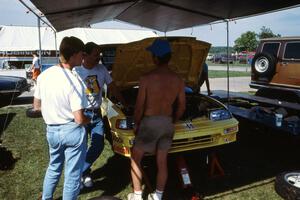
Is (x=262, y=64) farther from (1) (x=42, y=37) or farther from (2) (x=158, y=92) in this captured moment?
(1) (x=42, y=37)

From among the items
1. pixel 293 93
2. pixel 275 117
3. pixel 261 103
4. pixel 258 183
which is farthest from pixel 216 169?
pixel 293 93

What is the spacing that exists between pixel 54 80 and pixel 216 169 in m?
2.93

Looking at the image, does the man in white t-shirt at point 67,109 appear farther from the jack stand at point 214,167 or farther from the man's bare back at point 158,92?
the jack stand at point 214,167

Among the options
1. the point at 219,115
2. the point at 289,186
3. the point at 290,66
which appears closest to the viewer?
the point at 289,186

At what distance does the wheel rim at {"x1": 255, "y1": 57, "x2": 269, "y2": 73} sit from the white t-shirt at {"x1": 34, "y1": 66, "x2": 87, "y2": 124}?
24.3ft

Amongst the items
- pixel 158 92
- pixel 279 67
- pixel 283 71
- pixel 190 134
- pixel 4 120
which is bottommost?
pixel 4 120

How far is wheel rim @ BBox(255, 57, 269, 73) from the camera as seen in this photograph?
9108 mm

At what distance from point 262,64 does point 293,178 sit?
5.78 meters

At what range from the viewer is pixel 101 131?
162 inches

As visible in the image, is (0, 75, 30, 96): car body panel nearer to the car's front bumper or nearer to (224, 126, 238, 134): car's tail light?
the car's front bumper

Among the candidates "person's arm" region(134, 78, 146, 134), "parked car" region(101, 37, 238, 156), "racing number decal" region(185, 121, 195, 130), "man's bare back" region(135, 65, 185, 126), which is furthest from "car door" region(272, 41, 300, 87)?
"person's arm" region(134, 78, 146, 134)

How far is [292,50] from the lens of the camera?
898 cm

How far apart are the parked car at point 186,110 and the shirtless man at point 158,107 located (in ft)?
1.66

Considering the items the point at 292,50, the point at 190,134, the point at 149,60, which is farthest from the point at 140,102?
the point at 292,50
